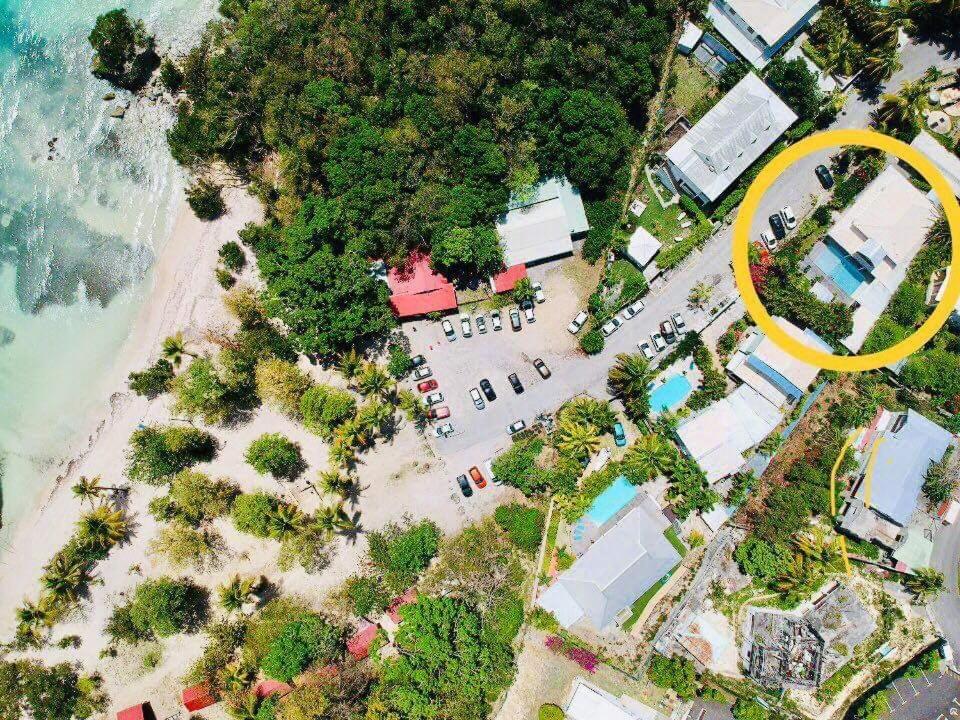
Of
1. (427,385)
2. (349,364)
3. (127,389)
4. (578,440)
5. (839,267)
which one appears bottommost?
(839,267)

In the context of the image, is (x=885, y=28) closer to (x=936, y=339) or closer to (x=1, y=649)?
(x=936, y=339)

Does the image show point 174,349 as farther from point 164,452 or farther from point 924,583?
point 924,583

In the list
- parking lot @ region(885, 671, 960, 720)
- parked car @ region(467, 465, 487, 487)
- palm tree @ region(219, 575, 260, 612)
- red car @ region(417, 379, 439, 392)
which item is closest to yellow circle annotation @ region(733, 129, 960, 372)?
parked car @ region(467, 465, 487, 487)

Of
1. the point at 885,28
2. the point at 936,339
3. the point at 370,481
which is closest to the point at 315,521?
the point at 370,481

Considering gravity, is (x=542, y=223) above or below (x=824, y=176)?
above

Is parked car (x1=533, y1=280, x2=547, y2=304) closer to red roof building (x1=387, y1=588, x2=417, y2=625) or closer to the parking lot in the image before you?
red roof building (x1=387, y1=588, x2=417, y2=625)

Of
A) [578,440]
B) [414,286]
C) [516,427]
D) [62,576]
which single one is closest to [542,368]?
[516,427]

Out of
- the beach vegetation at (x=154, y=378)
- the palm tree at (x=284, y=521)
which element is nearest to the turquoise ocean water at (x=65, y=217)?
the beach vegetation at (x=154, y=378)
